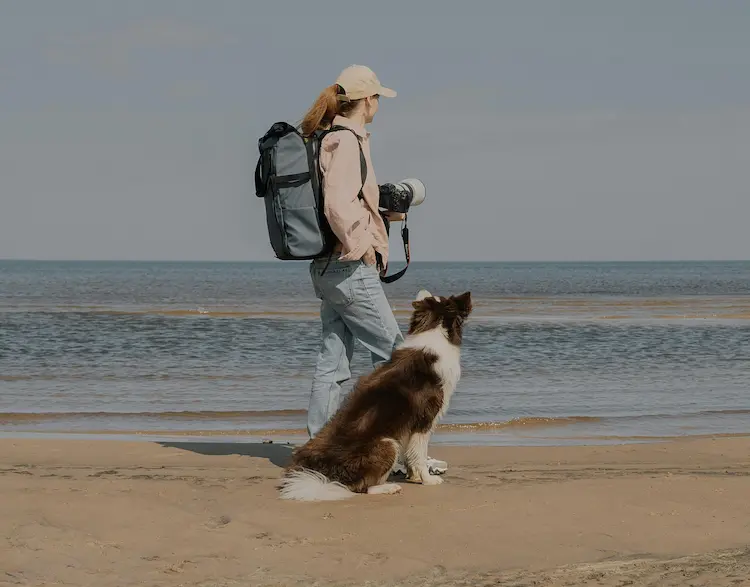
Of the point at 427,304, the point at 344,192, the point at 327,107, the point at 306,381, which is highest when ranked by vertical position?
the point at 327,107

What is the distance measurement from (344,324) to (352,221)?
79 cm

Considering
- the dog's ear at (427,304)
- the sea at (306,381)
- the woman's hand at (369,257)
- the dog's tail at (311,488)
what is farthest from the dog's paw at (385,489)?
the sea at (306,381)

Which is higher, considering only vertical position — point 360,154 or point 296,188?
point 360,154

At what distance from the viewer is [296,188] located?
5199mm

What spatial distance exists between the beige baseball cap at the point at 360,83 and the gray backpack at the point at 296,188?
234 millimetres

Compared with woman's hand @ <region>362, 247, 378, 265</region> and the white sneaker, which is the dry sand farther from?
woman's hand @ <region>362, 247, 378, 265</region>

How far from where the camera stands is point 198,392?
10531 mm

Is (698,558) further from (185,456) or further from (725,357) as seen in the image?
(725,357)

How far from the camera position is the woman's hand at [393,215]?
5.53 m

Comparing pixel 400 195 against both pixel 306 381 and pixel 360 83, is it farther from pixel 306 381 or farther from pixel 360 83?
pixel 306 381

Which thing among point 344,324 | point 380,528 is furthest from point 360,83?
point 380,528

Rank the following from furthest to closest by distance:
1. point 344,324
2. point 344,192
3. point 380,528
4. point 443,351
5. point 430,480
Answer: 1. point 344,324
2. point 430,480
3. point 443,351
4. point 344,192
5. point 380,528

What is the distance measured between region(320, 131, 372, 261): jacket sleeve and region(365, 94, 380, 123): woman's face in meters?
0.27

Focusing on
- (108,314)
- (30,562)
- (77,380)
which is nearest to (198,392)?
(77,380)
